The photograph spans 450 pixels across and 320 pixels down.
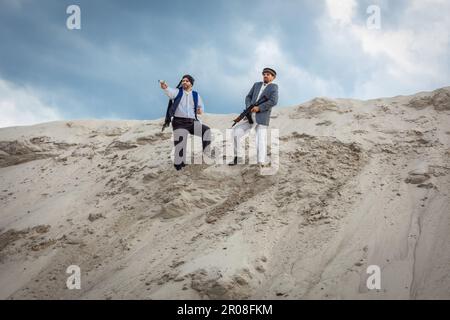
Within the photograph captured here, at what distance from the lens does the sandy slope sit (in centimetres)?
480

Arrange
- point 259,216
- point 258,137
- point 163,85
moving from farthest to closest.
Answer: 1. point 163,85
2. point 258,137
3. point 259,216

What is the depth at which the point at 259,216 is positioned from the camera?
6.04 meters

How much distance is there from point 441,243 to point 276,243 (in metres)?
1.93

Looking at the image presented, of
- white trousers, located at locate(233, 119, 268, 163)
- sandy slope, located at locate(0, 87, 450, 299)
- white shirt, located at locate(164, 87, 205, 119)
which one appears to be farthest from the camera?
white shirt, located at locate(164, 87, 205, 119)

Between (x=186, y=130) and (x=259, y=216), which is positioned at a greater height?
(x=186, y=130)

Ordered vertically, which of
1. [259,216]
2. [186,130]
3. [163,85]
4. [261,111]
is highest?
[163,85]

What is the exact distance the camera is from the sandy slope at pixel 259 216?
4.80 m

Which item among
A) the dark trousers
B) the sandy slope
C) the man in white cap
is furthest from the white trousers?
the dark trousers

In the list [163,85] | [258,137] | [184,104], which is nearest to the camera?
[258,137]

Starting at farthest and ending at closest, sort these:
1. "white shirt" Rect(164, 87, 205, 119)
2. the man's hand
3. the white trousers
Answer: "white shirt" Rect(164, 87, 205, 119) < the man's hand < the white trousers

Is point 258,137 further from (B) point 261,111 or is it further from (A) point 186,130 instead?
(A) point 186,130

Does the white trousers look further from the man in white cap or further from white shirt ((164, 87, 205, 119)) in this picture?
white shirt ((164, 87, 205, 119))

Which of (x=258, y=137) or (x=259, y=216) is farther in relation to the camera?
(x=258, y=137)

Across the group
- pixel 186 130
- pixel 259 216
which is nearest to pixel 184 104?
pixel 186 130
